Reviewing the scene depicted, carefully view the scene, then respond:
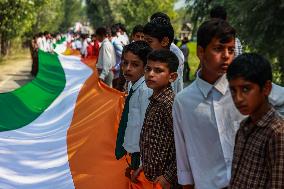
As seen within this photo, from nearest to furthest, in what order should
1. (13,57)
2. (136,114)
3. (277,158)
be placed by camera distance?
(277,158), (136,114), (13,57)

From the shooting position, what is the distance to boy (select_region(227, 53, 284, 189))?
2.38 metres

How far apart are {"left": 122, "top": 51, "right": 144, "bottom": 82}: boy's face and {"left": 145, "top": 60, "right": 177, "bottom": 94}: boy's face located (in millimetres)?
698

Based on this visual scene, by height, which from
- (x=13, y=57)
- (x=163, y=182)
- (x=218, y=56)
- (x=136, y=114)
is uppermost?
(x=218, y=56)

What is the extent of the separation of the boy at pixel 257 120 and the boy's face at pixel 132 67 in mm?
1877

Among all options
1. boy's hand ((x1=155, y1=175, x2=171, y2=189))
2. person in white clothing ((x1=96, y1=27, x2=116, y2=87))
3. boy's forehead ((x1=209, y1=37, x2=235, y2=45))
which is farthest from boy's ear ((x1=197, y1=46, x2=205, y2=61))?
person in white clothing ((x1=96, y1=27, x2=116, y2=87))

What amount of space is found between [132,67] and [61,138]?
370 centimetres

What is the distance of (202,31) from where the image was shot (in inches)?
114

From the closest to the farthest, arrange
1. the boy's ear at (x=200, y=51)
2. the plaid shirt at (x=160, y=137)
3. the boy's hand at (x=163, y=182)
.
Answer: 1. the boy's ear at (x=200, y=51)
2. the boy's hand at (x=163, y=182)
3. the plaid shirt at (x=160, y=137)

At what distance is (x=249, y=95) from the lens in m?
2.44

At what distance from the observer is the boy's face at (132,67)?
4328mm

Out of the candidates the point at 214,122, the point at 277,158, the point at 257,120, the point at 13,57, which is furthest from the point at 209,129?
the point at 13,57

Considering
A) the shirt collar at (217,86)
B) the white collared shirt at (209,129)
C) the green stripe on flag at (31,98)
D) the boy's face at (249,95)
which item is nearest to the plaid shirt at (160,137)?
the white collared shirt at (209,129)

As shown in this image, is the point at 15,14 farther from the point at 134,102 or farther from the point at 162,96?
the point at 162,96

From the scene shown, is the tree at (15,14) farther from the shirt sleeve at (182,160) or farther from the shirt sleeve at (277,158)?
the shirt sleeve at (277,158)
